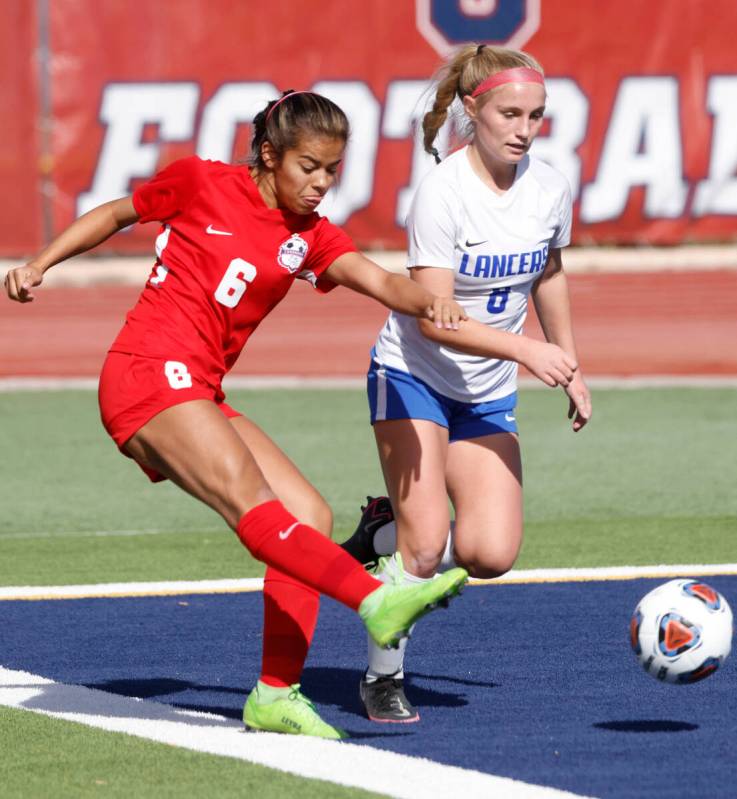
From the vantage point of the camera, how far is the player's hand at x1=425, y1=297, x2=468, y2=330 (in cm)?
599

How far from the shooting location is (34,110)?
80.2 feet

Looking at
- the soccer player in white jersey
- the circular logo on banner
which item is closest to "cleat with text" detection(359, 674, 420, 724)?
the soccer player in white jersey

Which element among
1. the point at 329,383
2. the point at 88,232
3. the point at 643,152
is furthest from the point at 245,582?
the point at 643,152

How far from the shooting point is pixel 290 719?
19.5 feet

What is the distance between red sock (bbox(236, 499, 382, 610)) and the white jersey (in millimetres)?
1200

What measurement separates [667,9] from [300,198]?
20.2 m

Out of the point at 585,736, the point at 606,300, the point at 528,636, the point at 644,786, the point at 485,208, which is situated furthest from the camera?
the point at 606,300

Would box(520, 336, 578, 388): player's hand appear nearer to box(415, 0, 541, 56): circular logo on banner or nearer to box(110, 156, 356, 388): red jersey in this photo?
box(110, 156, 356, 388): red jersey

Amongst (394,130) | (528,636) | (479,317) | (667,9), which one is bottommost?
(528,636)

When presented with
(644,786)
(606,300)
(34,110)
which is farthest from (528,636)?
(34,110)

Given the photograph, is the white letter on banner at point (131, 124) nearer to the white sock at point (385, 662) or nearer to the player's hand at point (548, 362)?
the white sock at point (385, 662)

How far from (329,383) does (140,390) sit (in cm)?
1115

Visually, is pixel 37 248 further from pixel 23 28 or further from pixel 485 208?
pixel 485 208

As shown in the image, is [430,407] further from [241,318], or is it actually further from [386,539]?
[241,318]
